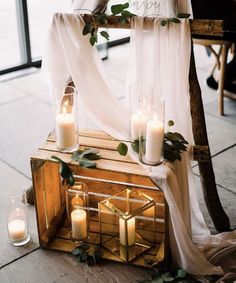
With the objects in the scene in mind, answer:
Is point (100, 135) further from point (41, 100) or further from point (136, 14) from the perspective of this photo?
point (41, 100)

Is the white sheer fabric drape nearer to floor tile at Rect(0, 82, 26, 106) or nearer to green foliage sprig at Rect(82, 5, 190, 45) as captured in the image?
green foliage sprig at Rect(82, 5, 190, 45)

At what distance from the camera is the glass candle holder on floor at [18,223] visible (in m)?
2.26

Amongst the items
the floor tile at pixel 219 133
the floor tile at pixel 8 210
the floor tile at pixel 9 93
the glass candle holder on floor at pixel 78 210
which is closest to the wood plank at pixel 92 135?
the glass candle holder on floor at pixel 78 210

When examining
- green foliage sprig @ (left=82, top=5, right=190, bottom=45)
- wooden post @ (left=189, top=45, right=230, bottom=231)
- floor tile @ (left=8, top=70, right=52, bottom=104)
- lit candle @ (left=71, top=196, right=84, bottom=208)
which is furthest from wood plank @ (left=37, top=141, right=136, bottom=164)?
floor tile @ (left=8, top=70, right=52, bottom=104)

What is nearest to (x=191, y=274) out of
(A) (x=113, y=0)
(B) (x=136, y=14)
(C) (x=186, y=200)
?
(C) (x=186, y=200)

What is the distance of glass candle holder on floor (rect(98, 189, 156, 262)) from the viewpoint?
6.84 ft

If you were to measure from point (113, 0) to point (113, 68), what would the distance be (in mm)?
509

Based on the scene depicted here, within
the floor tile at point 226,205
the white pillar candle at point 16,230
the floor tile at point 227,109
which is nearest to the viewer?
the white pillar candle at point 16,230

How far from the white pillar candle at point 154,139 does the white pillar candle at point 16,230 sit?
669mm

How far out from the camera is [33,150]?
3.01 meters

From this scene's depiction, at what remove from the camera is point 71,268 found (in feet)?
7.00

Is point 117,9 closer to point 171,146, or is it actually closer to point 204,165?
point 171,146

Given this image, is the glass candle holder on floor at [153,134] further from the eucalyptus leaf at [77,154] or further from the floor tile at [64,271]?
the floor tile at [64,271]

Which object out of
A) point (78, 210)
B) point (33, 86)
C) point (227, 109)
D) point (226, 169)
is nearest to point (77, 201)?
point (78, 210)
